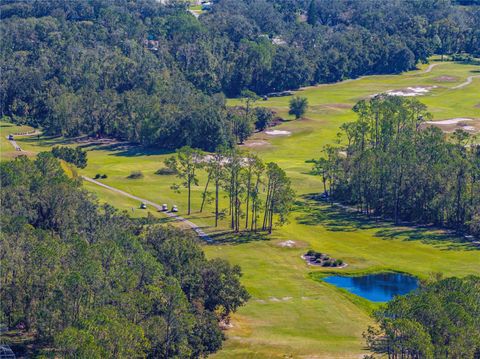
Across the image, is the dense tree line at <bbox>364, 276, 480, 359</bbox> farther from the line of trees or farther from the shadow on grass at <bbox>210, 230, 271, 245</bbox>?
the line of trees

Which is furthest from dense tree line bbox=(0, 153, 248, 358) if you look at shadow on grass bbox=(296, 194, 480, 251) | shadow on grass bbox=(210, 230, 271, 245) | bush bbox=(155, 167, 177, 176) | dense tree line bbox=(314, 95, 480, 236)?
bush bbox=(155, 167, 177, 176)

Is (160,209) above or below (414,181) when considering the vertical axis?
below

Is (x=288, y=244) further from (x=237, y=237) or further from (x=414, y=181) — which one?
(x=414, y=181)

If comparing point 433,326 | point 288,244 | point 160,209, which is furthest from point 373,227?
point 433,326

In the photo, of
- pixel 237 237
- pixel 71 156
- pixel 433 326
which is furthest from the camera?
pixel 71 156

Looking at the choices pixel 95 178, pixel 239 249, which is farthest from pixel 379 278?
pixel 95 178

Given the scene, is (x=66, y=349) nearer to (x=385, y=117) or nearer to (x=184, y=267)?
(x=184, y=267)

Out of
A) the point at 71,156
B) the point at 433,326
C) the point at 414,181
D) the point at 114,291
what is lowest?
the point at 433,326
